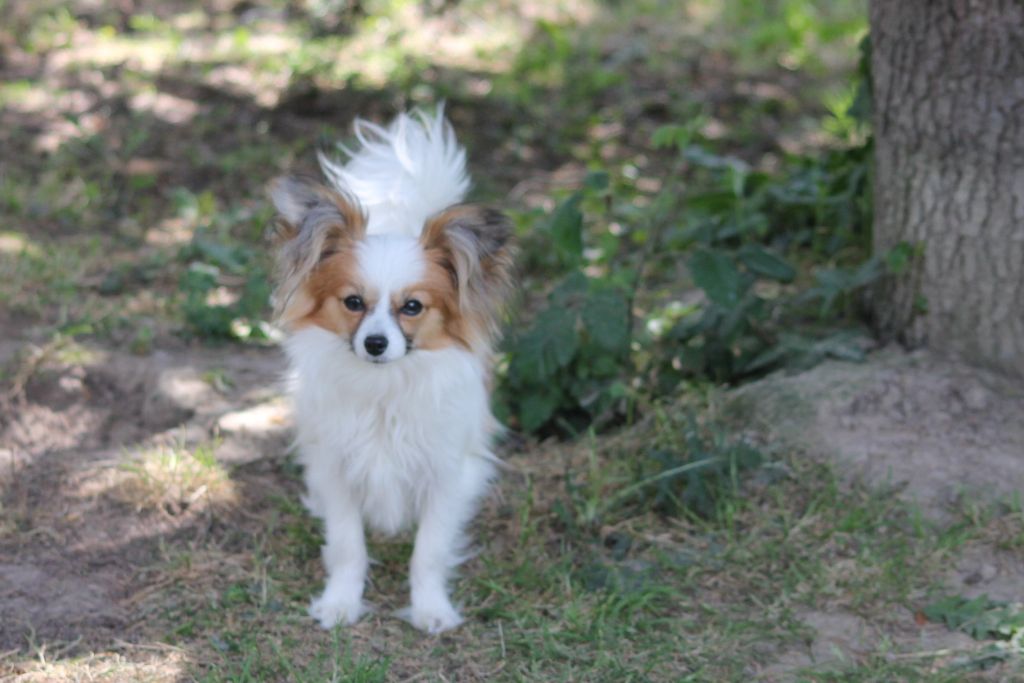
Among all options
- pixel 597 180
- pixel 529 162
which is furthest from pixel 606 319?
pixel 529 162

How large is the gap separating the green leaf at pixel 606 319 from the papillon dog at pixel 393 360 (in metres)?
0.55

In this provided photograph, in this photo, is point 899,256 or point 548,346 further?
point 548,346

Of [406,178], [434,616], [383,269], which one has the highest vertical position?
[406,178]

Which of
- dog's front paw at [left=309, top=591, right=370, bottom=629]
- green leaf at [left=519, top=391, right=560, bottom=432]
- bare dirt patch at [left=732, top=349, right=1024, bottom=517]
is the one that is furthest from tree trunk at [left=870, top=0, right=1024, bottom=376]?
dog's front paw at [left=309, top=591, right=370, bottom=629]

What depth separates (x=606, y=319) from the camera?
4090 mm

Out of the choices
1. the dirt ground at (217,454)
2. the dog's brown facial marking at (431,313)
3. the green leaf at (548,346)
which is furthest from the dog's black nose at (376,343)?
the green leaf at (548,346)

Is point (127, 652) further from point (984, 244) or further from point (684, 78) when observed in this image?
point (684, 78)

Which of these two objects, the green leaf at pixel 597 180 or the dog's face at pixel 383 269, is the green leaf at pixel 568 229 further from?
the dog's face at pixel 383 269

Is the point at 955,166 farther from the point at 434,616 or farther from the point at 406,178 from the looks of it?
the point at 434,616

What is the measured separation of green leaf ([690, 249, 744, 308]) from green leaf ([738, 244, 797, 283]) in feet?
0.19

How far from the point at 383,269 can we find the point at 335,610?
942 mm

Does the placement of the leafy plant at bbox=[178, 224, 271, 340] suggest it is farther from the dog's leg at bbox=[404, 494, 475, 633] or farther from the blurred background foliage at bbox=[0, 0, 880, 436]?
the dog's leg at bbox=[404, 494, 475, 633]

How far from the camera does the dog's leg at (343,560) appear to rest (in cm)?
340

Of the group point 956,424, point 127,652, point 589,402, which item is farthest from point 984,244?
point 127,652
